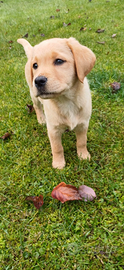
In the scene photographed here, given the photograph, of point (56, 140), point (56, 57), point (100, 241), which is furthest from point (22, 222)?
point (56, 57)

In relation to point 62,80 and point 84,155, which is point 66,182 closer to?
point 84,155

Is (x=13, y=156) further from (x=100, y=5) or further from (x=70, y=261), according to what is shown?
(x=100, y=5)

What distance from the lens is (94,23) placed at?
582 centimetres

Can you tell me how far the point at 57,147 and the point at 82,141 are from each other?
317 millimetres

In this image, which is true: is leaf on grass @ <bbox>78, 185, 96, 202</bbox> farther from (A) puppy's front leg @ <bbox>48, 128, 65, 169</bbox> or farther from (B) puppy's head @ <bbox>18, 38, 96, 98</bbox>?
(B) puppy's head @ <bbox>18, 38, 96, 98</bbox>

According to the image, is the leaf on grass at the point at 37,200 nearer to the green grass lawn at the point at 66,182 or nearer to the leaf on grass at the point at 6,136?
the green grass lawn at the point at 66,182

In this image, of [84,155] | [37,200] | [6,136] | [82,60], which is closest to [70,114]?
[82,60]

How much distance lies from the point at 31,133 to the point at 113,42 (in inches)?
135

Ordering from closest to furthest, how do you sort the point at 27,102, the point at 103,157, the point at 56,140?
the point at 56,140
the point at 103,157
the point at 27,102

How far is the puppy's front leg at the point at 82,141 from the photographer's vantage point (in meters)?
2.17

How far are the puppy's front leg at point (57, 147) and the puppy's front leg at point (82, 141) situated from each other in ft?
0.73

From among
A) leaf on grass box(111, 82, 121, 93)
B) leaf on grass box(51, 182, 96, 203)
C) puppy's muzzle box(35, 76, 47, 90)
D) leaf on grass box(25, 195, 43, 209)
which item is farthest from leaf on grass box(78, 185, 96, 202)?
leaf on grass box(111, 82, 121, 93)

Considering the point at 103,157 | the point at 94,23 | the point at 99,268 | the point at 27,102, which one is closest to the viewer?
the point at 99,268

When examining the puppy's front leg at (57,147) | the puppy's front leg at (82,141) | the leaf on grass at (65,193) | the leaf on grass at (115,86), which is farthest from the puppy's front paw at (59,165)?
the leaf on grass at (115,86)
